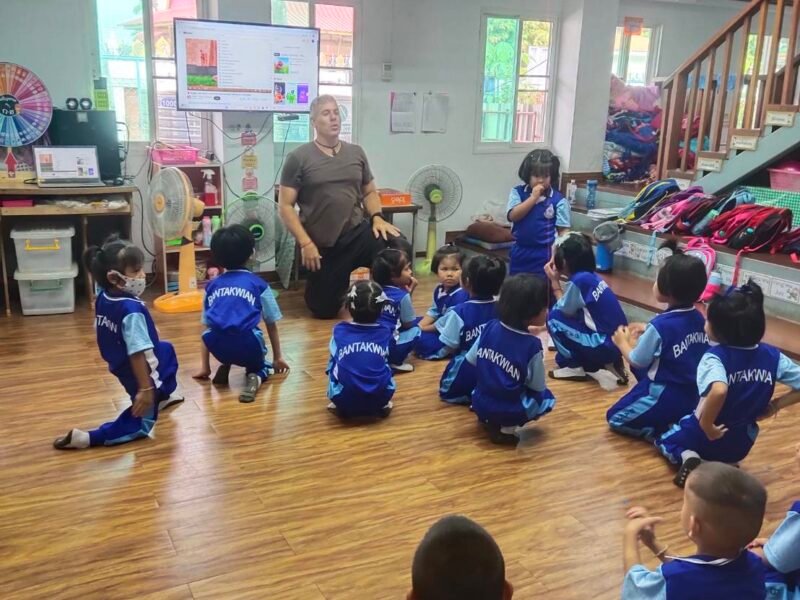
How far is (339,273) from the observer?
4.71 m

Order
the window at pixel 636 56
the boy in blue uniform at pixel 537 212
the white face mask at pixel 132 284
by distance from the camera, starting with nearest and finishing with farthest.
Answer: the white face mask at pixel 132 284 < the boy in blue uniform at pixel 537 212 < the window at pixel 636 56

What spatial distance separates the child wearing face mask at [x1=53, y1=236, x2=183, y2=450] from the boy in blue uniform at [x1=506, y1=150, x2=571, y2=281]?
235 cm

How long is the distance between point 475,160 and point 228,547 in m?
4.74

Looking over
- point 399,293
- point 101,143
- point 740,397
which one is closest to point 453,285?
point 399,293

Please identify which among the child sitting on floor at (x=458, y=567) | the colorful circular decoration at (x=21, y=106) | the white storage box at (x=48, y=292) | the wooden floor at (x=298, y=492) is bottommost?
the wooden floor at (x=298, y=492)

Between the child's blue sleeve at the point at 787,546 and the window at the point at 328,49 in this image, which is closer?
the child's blue sleeve at the point at 787,546

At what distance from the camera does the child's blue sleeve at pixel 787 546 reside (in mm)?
1647

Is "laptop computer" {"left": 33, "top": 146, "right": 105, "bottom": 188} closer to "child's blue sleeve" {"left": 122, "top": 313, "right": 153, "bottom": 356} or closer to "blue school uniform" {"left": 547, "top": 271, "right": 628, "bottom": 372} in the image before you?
"child's blue sleeve" {"left": 122, "top": 313, "right": 153, "bottom": 356}

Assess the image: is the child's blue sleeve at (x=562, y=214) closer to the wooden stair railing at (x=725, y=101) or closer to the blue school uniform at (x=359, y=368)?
the wooden stair railing at (x=725, y=101)

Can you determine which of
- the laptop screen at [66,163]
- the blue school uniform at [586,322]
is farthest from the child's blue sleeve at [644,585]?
the laptop screen at [66,163]

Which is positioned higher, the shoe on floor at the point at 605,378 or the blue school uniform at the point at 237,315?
the blue school uniform at the point at 237,315

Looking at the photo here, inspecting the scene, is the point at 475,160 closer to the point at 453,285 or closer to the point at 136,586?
the point at 453,285

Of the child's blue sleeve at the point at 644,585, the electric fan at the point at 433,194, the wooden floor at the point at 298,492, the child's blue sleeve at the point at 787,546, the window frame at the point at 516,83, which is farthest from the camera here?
the window frame at the point at 516,83

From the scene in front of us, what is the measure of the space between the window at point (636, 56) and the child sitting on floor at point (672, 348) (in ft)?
17.2
